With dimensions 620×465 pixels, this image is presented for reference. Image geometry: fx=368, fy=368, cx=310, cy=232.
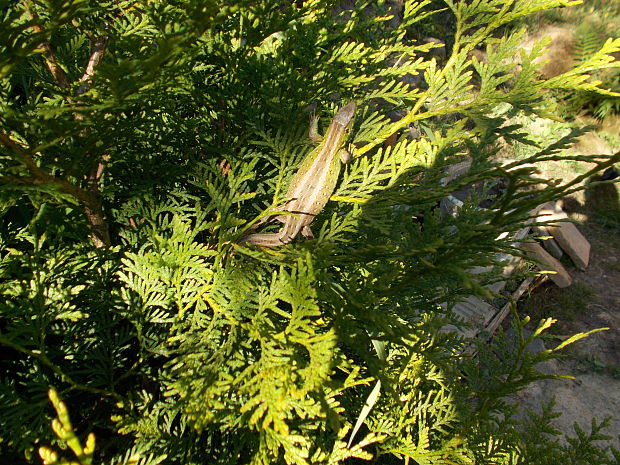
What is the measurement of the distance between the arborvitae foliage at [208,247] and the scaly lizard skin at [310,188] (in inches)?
5.1

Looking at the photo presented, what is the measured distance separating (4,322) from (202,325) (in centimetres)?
121

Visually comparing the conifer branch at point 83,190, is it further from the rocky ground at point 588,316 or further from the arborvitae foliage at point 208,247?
the rocky ground at point 588,316

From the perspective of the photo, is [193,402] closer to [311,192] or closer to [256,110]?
[311,192]

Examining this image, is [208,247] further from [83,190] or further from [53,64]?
[53,64]

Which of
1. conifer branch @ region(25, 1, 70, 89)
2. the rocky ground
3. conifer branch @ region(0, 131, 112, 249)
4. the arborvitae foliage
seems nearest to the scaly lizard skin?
the arborvitae foliage

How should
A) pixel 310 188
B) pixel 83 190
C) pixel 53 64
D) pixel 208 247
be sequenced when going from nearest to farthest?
1. pixel 83 190
2. pixel 53 64
3. pixel 208 247
4. pixel 310 188

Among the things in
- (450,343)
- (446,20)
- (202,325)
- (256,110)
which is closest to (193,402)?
(202,325)

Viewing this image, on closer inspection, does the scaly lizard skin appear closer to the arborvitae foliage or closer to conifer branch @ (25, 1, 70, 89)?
the arborvitae foliage

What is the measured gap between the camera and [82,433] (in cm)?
184

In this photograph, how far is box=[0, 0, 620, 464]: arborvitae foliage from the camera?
142 centimetres

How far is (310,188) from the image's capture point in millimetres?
2295

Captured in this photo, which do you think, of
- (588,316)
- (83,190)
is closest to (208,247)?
(83,190)

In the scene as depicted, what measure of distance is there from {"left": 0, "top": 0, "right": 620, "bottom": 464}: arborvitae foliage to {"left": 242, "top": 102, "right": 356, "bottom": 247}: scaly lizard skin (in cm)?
13

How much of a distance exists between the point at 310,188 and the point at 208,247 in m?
0.71
